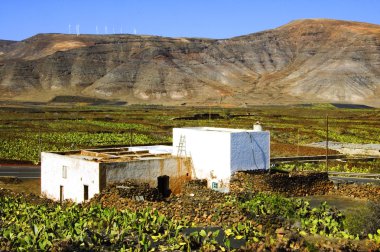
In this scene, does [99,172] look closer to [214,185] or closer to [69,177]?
[69,177]

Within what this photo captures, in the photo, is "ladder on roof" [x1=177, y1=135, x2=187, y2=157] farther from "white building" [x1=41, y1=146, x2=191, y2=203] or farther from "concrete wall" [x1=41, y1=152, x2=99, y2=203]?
"concrete wall" [x1=41, y1=152, x2=99, y2=203]

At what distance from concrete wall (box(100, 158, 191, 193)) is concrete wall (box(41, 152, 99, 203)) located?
2.90 feet

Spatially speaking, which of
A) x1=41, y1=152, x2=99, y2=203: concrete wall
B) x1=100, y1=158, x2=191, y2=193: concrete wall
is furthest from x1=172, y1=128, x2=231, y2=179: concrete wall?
x1=41, y1=152, x2=99, y2=203: concrete wall

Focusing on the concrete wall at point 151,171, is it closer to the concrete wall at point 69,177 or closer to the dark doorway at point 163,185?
the dark doorway at point 163,185

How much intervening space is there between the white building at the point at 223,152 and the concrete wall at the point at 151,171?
81 cm

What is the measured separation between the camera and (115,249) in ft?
54.0

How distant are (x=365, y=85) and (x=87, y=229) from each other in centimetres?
19398

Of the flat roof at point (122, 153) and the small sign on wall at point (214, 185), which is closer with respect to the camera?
the small sign on wall at point (214, 185)

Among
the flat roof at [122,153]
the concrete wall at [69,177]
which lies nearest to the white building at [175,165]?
the concrete wall at [69,177]

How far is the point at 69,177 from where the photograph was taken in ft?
104

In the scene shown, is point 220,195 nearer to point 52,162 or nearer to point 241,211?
point 241,211

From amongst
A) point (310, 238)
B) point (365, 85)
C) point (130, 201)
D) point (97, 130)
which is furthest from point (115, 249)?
point (365, 85)

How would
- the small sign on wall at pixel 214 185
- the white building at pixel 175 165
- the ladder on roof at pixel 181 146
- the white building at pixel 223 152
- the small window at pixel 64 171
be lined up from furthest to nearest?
1. the ladder on roof at pixel 181 146
2. the small window at pixel 64 171
3. the small sign on wall at pixel 214 185
4. the white building at pixel 223 152
5. the white building at pixel 175 165

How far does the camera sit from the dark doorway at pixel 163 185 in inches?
1261
